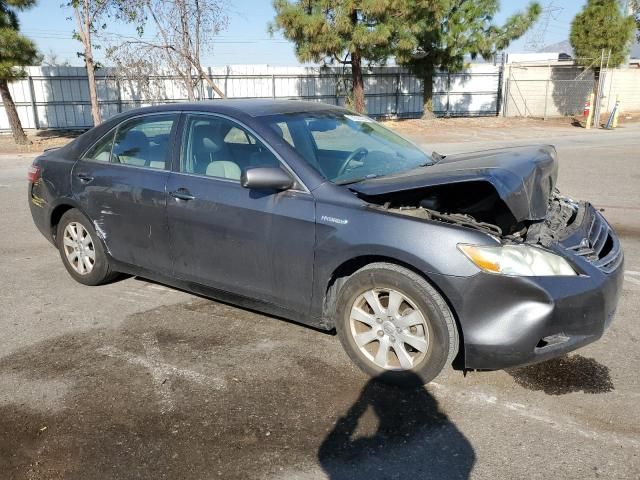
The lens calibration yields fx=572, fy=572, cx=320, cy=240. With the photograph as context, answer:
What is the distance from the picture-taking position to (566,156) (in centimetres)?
1430

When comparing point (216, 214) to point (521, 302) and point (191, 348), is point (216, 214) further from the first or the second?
point (521, 302)

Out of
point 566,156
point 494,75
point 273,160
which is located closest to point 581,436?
point 273,160

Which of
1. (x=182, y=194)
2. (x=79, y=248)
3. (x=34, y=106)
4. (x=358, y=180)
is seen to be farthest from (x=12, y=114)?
(x=358, y=180)

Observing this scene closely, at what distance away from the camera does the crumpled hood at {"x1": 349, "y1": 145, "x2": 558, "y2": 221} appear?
324 cm

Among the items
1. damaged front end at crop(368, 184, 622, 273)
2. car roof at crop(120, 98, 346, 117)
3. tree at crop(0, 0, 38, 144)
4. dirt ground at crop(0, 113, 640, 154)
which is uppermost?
tree at crop(0, 0, 38, 144)

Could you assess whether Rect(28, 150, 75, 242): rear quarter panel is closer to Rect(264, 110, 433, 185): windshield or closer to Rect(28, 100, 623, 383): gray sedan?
Rect(28, 100, 623, 383): gray sedan

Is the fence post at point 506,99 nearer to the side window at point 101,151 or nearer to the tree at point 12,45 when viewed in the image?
the tree at point 12,45

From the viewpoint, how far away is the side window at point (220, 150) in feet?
13.0

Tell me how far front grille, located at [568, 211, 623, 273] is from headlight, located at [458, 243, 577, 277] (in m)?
0.29

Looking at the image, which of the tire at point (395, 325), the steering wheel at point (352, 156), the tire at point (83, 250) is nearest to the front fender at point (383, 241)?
the tire at point (395, 325)

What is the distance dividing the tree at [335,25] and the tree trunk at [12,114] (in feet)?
29.3

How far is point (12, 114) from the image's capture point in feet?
58.7

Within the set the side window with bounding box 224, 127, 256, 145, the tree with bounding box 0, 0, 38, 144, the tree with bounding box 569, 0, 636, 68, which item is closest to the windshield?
the side window with bounding box 224, 127, 256, 145

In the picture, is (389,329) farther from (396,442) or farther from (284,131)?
(284,131)
